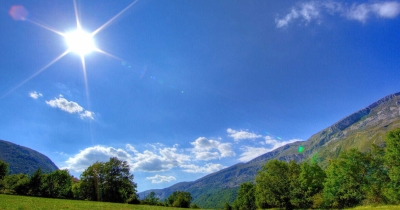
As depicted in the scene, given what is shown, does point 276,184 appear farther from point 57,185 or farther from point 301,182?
point 57,185

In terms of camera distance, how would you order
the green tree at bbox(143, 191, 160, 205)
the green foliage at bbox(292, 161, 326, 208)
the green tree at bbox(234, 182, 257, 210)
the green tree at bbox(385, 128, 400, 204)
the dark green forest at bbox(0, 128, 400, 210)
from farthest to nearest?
1. the green tree at bbox(234, 182, 257, 210)
2. the green tree at bbox(143, 191, 160, 205)
3. the green foliage at bbox(292, 161, 326, 208)
4. the dark green forest at bbox(0, 128, 400, 210)
5. the green tree at bbox(385, 128, 400, 204)

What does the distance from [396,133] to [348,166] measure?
14.3 meters

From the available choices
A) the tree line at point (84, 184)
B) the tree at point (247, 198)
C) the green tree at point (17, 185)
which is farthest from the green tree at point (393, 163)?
the green tree at point (17, 185)

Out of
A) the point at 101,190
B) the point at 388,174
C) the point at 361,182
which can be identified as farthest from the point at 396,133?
the point at 101,190

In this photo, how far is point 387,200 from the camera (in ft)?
172

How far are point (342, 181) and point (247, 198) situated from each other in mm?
65735

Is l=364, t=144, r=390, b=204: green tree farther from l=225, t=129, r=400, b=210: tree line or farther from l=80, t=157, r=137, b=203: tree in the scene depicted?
l=80, t=157, r=137, b=203: tree

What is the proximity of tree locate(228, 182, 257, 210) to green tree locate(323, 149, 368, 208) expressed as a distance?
58245 millimetres

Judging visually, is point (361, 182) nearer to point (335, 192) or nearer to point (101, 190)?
point (335, 192)

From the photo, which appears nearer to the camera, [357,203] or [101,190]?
[357,203]

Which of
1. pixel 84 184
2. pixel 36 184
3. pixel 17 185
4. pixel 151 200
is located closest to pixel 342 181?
pixel 151 200

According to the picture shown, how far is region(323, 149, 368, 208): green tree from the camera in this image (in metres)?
57.4

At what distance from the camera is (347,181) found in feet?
194

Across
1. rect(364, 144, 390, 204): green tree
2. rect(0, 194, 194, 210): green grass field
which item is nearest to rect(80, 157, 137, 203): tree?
rect(0, 194, 194, 210): green grass field
